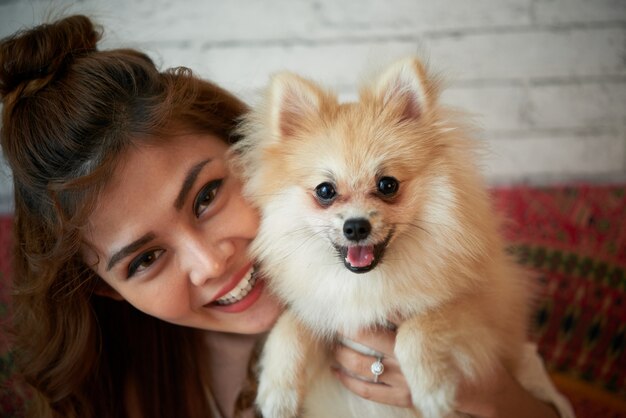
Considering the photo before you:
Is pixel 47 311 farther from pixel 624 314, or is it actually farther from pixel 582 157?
pixel 582 157

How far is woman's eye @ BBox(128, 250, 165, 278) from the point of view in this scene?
1.16 meters

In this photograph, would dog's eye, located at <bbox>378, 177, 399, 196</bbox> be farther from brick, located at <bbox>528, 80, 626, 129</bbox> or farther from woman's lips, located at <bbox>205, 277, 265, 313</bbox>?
brick, located at <bbox>528, 80, 626, 129</bbox>

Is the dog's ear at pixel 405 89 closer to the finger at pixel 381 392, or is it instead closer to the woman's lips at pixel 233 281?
the woman's lips at pixel 233 281

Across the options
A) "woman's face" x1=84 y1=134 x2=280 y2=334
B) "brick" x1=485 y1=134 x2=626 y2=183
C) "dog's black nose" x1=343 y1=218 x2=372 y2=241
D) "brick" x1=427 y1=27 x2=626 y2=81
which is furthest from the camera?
"brick" x1=485 y1=134 x2=626 y2=183

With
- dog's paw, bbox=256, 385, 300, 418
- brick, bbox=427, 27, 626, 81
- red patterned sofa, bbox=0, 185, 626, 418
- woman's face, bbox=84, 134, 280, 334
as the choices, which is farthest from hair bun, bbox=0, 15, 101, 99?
brick, bbox=427, 27, 626, 81

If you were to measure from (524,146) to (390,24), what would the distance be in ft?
2.87

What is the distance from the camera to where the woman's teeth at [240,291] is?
50.8 inches

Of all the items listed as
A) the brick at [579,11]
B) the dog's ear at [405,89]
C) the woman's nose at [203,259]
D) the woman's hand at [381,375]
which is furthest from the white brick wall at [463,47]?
the woman's hand at [381,375]

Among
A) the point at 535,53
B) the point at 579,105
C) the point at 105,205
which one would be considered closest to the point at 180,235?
the point at 105,205

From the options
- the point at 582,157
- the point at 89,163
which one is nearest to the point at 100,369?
the point at 89,163

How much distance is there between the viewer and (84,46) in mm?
1199

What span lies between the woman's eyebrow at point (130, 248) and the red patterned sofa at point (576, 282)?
3.55ft

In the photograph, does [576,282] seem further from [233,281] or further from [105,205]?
[105,205]

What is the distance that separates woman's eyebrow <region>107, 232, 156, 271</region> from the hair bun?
45cm
